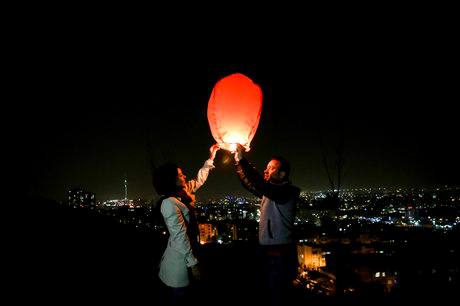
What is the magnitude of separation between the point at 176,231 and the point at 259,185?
0.95 metres

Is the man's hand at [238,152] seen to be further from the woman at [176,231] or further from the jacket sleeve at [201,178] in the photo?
the jacket sleeve at [201,178]

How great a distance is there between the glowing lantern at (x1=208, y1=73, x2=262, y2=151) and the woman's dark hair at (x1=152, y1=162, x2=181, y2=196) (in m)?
0.61

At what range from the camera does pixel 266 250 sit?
3559mm

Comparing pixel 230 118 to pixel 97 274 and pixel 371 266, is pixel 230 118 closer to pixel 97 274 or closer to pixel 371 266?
pixel 371 266

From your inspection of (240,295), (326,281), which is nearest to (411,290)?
(326,281)

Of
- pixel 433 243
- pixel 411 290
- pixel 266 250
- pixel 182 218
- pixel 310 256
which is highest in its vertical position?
pixel 182 218

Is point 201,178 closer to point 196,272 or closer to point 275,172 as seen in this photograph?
point 275,172

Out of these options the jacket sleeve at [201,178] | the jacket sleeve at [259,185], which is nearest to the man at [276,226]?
the jacket sleeve at [259,185]

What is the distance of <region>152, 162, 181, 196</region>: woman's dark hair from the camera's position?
131 inches

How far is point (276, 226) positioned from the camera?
3.55 m

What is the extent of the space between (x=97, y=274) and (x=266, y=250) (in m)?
4.63

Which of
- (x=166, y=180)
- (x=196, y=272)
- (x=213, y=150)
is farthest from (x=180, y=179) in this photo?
(x=196, y=272)

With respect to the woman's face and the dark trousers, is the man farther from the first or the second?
the woman's face

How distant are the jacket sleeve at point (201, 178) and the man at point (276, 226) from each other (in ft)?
2.63
